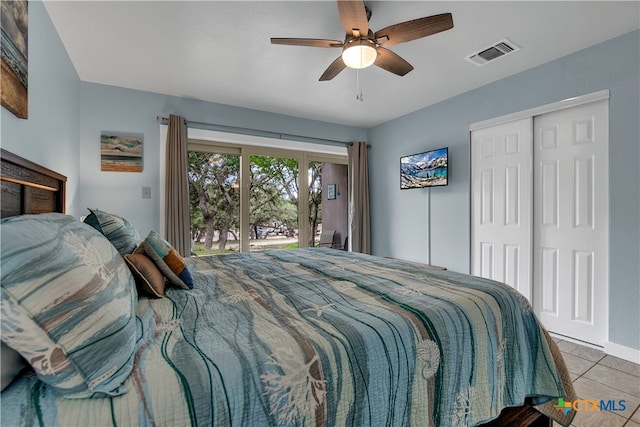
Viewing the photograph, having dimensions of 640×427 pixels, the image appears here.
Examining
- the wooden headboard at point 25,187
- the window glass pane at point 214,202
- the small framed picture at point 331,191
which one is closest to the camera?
the wooden headboard at point 25,187

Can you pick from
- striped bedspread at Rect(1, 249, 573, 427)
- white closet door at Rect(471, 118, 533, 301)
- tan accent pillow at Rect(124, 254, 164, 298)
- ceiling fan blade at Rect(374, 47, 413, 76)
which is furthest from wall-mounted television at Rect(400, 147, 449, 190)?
tan accent pillow at Rect(124, 254, 164, 298)

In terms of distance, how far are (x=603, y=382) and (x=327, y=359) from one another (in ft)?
7.53

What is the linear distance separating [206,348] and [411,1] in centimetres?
223

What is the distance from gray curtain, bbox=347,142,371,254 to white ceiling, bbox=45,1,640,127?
1.25 m

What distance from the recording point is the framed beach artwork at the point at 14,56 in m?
1.27

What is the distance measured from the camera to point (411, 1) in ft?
6.12

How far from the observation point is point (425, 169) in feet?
12.2

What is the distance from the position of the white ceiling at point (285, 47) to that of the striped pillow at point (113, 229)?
1464 mm

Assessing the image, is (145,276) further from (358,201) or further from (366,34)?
(358,201)

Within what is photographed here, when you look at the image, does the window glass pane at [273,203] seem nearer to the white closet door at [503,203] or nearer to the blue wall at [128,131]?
the blue wall at [128,131]

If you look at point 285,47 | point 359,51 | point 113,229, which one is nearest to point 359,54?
point 359,51

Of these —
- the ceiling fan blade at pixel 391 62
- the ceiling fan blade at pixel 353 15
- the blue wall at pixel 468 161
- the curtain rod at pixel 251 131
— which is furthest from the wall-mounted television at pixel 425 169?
the ceiling fan blade at pixel 353 15

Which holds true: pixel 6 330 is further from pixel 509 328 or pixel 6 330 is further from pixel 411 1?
pixel 411 1

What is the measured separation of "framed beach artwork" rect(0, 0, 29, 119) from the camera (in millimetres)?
1273
